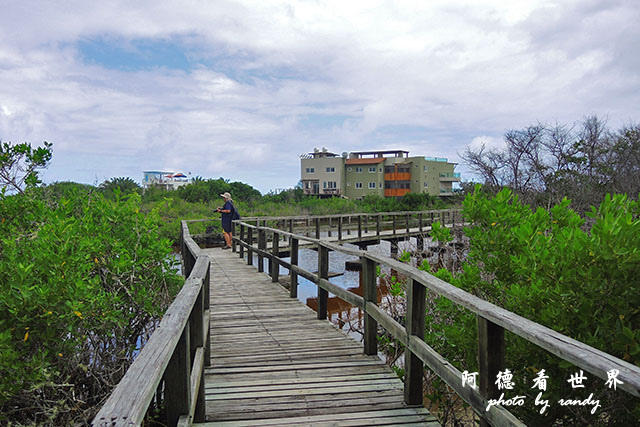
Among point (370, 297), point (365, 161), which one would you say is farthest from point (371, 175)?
point (370, 297)

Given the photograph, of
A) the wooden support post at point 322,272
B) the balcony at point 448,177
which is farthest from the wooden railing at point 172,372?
the balcony at point 448,177

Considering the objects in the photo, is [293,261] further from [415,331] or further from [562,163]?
[562,163]

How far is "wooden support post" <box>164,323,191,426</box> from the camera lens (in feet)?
7.82

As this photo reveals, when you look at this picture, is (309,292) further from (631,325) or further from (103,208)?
(631,325)

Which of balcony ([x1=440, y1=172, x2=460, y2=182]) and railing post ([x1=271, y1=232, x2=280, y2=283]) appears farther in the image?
balcony ([x1=440, y1=172, x2=460, y2=182])

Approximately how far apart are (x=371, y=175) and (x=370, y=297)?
5124 centimetres

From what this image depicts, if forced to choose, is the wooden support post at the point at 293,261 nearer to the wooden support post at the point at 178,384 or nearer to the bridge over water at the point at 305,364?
the bridge over water at the point at 305,364

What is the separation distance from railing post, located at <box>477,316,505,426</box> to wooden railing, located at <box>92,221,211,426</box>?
1541mm

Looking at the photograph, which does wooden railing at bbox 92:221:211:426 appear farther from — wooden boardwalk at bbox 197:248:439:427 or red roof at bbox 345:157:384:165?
red roof at bbox 345:157:384:165

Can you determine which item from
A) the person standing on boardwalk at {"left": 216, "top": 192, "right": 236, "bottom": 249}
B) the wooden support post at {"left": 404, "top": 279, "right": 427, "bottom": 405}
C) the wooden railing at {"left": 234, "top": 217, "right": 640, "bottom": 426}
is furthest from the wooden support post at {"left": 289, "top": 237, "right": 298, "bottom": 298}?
the person standing on boardwalk at {"left": 216, "top": 192, "right": 236, "bottom": 249}

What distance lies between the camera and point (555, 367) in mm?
2986

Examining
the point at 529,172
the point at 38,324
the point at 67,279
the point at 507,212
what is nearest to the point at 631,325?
the point at 507,212

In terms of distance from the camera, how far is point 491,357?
243 cm

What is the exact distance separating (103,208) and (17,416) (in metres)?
2.69
